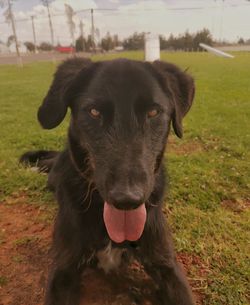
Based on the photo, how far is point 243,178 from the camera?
185 inches

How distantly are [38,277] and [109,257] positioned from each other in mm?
640

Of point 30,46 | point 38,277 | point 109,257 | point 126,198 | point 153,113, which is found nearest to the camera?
point 126,198

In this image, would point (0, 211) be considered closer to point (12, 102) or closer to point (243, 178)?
point (243, 178)

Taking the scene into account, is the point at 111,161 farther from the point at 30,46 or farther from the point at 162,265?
the point at 30,46

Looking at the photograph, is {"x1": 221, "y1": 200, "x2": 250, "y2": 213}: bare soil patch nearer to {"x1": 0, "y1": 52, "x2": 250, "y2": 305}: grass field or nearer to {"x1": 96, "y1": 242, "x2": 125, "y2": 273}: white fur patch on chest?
{"x1": 0, "y1": 52, "x2": 250, "y2": 305}: grass field

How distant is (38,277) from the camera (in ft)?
10.1

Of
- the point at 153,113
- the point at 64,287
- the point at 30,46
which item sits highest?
the point at 153,113

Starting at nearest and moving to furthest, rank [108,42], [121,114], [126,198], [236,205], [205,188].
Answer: [126,198]
[121,114]
[236,205]
[205,188]
[108,42]

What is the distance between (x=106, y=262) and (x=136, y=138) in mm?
1099

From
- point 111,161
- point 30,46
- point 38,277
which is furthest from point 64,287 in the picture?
point 30,46

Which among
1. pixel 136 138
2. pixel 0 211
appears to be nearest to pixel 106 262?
pixel 136 138

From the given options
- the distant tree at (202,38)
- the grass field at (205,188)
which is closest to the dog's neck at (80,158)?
the grass field at (205,188)

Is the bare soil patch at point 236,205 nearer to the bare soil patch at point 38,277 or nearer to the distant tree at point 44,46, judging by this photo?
the bare soil patch at point 38,277

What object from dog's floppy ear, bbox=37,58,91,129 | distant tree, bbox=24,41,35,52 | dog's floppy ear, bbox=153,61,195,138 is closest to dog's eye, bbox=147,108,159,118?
dog's floppy ear, bbox=153,61,195,138
